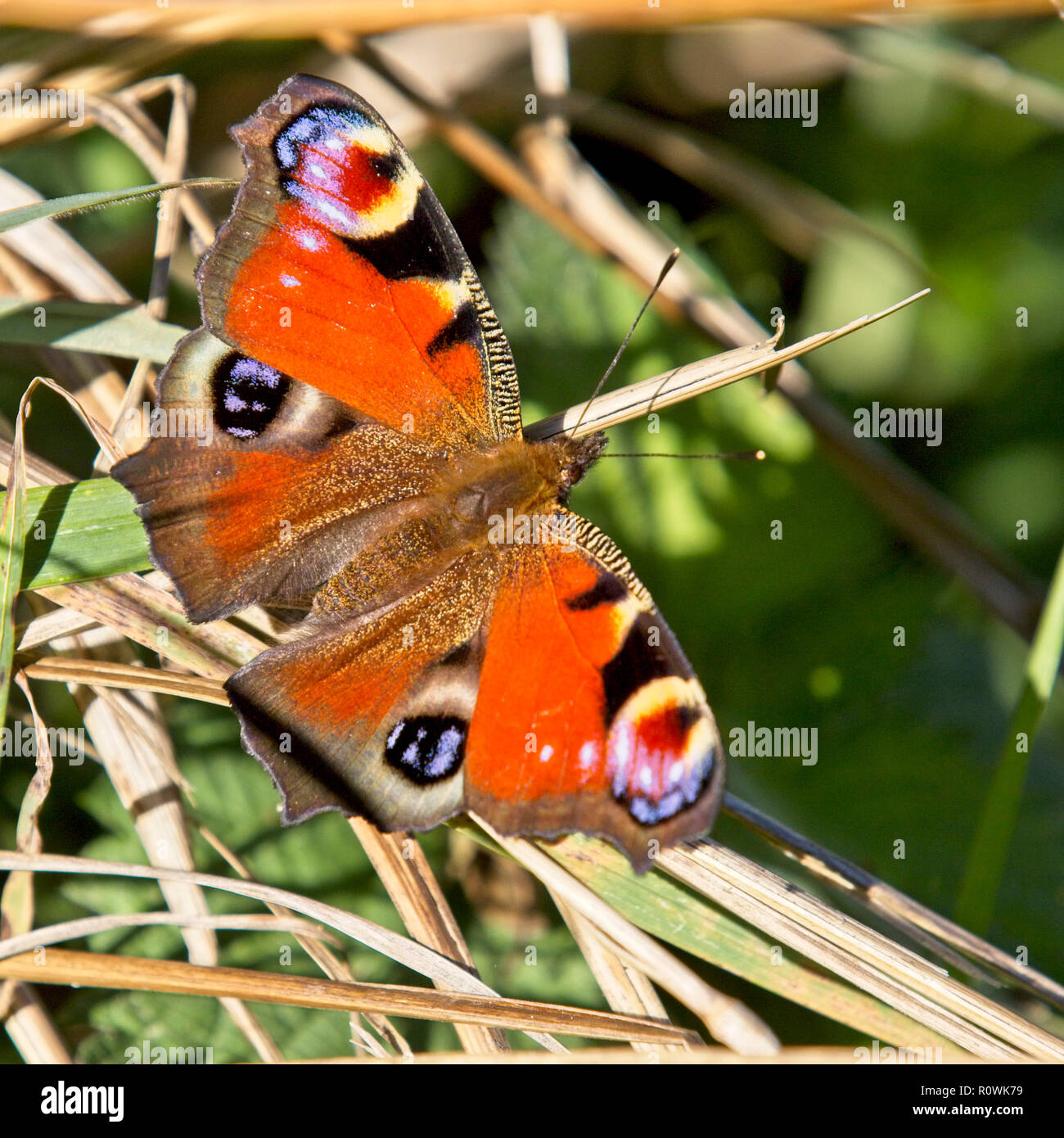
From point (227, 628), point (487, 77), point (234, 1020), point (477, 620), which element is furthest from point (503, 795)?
point (487, 77)

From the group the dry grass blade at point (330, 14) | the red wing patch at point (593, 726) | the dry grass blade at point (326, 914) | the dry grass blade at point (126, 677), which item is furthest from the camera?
the dry grass blade at point (330, 14)

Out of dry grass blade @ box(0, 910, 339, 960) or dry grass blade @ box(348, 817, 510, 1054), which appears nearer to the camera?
dry grass blade @ box(0, 910, 339, 960)

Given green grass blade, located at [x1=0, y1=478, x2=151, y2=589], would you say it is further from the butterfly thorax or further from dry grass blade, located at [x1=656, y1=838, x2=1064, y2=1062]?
dry grass blade, located at [x1=656, y1=838, x2=1064, y2=1062]

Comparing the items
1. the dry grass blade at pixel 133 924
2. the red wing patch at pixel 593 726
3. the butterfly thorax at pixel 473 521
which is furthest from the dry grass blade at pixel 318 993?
the butterfly thorax at pixel 473 521

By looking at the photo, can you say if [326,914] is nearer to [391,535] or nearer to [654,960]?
[654,960]

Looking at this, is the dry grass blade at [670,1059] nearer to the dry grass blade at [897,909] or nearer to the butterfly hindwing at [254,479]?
the dry grass blade at [897,909]

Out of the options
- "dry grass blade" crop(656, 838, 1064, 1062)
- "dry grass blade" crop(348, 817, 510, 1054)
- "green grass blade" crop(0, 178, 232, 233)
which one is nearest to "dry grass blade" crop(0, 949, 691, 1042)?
"dry grass blade" crop(348, 817, 510, 1054)
